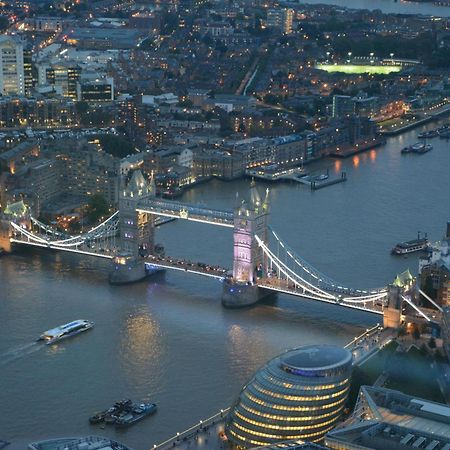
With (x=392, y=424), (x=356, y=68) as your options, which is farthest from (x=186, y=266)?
(x=356, y=68)

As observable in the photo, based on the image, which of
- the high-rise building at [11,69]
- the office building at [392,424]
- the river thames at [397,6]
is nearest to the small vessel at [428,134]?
the high-rise building at [11,69]

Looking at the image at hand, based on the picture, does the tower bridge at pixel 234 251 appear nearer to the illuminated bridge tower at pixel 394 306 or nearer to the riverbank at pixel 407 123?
the illuminated bridge tower at pixel 394 306

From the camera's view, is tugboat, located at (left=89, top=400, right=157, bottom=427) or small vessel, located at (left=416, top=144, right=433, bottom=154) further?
small vessel, located at (left=416, top=144, right=433, bottom=154)

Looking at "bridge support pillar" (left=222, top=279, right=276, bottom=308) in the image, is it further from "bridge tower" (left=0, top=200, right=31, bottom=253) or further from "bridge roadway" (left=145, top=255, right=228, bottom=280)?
"bridge tower" (left=0, top=200, right=31, bottom=253)

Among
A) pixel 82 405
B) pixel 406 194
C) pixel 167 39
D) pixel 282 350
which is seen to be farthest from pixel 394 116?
pixel 82 405

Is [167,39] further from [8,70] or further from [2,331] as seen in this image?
[2,331]

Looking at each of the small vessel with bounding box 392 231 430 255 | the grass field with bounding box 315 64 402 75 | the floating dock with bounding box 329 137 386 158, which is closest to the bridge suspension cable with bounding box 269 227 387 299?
the small vessel with bounding box 392 231 430 255
